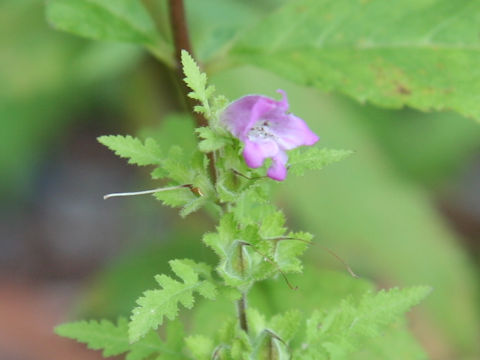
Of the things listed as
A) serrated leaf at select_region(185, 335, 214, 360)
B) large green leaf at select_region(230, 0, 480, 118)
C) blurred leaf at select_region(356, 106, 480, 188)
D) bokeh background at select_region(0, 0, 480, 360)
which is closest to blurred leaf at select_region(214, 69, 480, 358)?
bokeh background at select_region(0, 0, 480, 360)

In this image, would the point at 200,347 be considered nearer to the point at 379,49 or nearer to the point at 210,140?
the point at 210,140

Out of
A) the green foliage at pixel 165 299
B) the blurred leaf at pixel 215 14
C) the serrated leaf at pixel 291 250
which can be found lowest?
the green foliage at pixel 165 299

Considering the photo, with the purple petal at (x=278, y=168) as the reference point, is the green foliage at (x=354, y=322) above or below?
below

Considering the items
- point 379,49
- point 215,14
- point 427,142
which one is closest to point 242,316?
point 379,49

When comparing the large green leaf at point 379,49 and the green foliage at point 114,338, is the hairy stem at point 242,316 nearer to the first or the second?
the green foliage at point 114,338

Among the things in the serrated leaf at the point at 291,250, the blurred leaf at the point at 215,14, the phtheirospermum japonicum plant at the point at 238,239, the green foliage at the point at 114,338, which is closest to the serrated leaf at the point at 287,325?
the phtheirospermum japonicum plant at the point at 238,239

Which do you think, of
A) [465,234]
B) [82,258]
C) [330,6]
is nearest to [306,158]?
[330,6]
